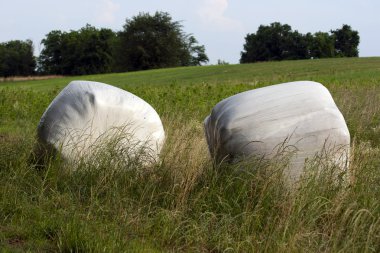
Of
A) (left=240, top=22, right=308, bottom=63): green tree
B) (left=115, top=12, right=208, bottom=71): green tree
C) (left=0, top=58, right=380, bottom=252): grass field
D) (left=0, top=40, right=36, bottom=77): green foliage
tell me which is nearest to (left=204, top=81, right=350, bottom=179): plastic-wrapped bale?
(left=0, top=58, right=380, bottom=252): grass field

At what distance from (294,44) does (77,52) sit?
2883 cm

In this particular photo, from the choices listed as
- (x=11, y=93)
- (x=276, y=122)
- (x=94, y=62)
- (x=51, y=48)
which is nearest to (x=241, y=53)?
(x=94, y=62)

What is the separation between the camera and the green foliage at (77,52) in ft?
281

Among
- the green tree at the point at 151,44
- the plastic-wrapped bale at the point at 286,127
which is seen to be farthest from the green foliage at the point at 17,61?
the plastic-wrapped bale at the point at 286,127

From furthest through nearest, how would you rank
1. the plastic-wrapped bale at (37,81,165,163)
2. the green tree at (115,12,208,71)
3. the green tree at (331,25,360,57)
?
the green tree at (331,25,360,57), the green tree at (115,12,208,71), the plastic-wrapped bale at (37,81,165,163)

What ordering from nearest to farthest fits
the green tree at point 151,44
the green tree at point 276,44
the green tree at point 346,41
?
the green tree at point 151,44
the green tree at point 276,44
the green tree at point 346,41

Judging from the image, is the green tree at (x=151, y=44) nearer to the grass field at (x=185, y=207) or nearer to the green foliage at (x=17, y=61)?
the green foliage at (x=17, y=61)

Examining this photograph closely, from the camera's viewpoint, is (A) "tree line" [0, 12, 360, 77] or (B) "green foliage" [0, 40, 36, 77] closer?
(A) "tree line" [0, 12, 360, 77]

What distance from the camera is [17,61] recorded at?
8588cm

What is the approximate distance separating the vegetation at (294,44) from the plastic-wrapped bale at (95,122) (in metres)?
76.8

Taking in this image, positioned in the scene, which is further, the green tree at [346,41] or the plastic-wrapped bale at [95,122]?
the green tree at [346,41]

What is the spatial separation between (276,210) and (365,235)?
79 centimetres

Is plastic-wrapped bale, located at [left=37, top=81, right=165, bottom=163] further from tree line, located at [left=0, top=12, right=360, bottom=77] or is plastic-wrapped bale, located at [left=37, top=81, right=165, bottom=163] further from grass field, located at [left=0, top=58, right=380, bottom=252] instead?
tree line, located at [left=0, top=12, right=360, bottom=77]

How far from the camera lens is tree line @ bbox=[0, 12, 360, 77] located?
257 ft
